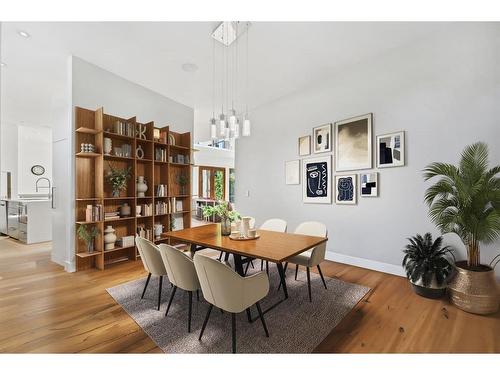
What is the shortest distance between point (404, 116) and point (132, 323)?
13.0 ft

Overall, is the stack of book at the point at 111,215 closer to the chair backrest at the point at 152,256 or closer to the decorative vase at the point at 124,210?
the decorative vase at the point at 124,210

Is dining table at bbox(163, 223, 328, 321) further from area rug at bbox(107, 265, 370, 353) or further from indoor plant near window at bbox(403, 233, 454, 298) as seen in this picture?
indoor plant near window at bbox(403, 233, 454, 298)

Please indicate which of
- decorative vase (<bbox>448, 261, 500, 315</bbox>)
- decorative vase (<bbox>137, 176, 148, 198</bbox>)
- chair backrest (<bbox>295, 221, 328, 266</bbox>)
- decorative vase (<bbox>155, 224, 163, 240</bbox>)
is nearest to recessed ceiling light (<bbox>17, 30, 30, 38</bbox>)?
decorative vase (<bbox>137, 176, 148, 198</bbox>)

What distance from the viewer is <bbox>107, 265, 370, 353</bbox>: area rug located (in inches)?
68.0

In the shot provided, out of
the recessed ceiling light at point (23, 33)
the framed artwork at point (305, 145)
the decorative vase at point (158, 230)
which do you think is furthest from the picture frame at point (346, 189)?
the recessed ceiling light at point (23, 33)

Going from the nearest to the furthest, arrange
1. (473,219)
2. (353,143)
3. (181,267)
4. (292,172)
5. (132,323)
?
(181,267) → (132,323) → (473,219) → (353,143) → (292,172)

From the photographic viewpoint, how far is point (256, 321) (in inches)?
80.1

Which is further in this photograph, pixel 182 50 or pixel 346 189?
pixel 346 189

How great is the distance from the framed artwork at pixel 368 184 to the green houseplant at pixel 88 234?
4.04 meters

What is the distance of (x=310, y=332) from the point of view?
1873 mm

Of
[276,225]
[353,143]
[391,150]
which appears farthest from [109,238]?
[391,150]

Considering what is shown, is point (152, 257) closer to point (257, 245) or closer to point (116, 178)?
point (257, 245)
